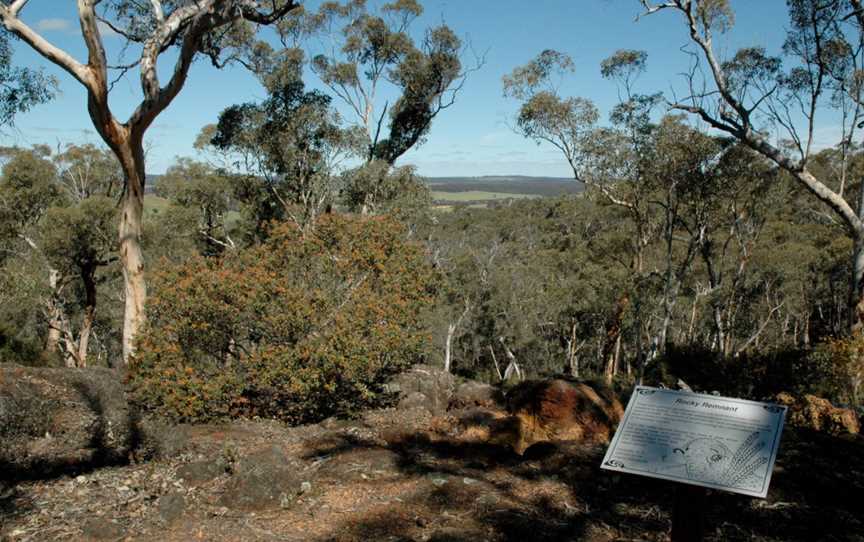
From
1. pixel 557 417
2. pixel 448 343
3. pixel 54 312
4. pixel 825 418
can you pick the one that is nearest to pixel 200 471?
pixel 557 417

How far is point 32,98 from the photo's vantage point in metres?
9.70

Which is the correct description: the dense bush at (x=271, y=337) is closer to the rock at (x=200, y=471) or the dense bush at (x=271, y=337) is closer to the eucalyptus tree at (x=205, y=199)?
the rock at (x=200, y=471)

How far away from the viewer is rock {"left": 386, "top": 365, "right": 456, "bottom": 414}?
8953 millimetres

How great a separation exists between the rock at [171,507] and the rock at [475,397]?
181 inches

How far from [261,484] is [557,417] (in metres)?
3.68

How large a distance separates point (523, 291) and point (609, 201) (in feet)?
31.7

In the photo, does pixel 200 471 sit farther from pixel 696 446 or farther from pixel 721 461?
pixel 721 461

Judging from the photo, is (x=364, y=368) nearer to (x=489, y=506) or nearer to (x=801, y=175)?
(x=489, y=506)

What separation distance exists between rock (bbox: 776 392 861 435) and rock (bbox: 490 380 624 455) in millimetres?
2185

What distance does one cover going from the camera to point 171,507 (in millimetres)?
4688

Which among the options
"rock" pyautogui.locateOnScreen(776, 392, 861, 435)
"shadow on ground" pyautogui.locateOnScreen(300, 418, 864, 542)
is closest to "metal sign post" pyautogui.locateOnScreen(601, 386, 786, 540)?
"shadow on ground" pyautogui.locateOnScreen(300, 418, 864, 542)

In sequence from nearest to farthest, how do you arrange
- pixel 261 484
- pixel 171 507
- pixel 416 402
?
pixel 171 507, pixel 261 484, pixel 416 402

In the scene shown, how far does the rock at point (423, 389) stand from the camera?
8953 mm

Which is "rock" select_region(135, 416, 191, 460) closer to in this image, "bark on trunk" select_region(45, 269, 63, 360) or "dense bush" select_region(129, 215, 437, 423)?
"dense bush" select_region(129, 215, 437, 423)
